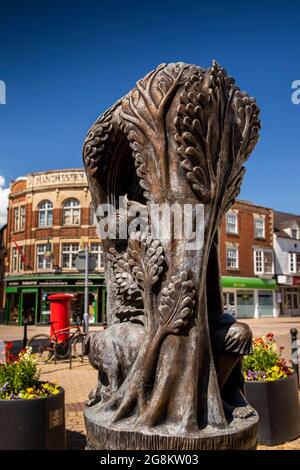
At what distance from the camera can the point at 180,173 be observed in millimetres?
2848

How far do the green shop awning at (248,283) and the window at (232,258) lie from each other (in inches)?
42.5

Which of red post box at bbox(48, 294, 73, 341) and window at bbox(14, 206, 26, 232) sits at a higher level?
window at bbox(14, 206, 26, 232)

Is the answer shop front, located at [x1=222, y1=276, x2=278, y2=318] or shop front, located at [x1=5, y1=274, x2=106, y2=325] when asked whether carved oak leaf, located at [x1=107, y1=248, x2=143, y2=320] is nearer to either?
shop front, located at [x1=5, y1=274, x2=106, y2=325]

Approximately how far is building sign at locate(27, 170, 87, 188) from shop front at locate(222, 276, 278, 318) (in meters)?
13.3

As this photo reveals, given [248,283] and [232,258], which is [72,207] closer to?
[232,258]

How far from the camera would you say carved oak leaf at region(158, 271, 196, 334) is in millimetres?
2604

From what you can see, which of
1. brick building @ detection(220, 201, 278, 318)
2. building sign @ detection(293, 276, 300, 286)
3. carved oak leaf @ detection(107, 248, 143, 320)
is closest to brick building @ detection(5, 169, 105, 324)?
brick building @ detection(220, 201, 278, 318)

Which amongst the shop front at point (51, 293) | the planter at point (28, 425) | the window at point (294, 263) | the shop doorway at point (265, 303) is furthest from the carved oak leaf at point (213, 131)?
the window at point (294, 263)

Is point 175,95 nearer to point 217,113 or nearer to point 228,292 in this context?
point 217,113

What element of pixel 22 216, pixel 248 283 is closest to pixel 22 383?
pixel 22 216

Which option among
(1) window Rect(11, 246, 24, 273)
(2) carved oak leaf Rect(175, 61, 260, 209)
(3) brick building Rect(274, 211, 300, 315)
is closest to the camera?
(2) carved oak leaf Rect(175, 61, 260, 209)

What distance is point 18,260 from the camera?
29.7m

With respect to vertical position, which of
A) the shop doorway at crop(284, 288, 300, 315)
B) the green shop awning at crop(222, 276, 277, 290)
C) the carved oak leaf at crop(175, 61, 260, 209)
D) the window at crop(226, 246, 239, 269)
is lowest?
the shop doorway at crop(284, 288, 300, 315)
